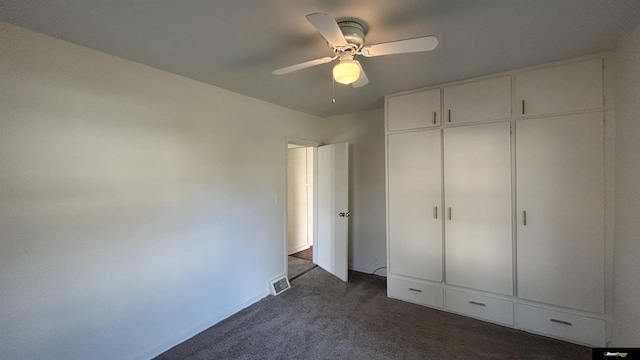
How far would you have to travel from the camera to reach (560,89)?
2.23m

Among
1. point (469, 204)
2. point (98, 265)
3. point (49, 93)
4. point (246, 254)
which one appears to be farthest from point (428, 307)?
point (49, 93)

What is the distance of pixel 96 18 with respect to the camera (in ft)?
4.99

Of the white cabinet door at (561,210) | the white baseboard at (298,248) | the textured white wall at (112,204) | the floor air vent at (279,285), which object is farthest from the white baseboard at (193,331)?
the white cabinet door at (561,210)

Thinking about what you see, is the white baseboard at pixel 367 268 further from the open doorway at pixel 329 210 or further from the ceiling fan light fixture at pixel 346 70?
the ceiling fan light fixture at pixel 346 70

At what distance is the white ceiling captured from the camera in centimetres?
143

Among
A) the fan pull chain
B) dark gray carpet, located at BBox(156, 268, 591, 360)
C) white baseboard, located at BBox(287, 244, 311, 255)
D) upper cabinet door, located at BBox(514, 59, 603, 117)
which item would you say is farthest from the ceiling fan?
white baseboard, located at BBox(287, 244, 311, 255)

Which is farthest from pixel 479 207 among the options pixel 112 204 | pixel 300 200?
pixel 300 200

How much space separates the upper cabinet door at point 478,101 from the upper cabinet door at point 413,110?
0.39 feet

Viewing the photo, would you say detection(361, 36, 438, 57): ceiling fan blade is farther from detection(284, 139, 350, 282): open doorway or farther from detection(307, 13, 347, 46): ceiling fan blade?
detection(284, 139, 350, 282): open doorway

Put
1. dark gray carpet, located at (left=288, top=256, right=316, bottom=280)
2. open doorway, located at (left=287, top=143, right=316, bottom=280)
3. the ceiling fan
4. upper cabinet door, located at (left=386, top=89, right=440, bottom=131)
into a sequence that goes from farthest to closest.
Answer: open doorway, located at (left=287, top=143, right=316, bottom=280)
dark gray carpet, located at (left=288, top=256, right=316, bottom=280)
upper cabinet door, located at (left=386, top=89, right=440, bottom=131)
the ceiling fan

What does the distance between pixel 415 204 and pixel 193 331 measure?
2.63 meters

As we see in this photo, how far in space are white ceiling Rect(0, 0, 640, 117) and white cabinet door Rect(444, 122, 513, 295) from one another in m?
0.67

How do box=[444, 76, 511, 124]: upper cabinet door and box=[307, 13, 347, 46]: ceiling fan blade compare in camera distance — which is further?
box=[444, 76, 511, 124]: upper cabinet door

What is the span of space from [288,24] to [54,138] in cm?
173
